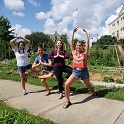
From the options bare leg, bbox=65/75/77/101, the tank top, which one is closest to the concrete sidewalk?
bare leg, bbox=65/75/77/101

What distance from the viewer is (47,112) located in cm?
489

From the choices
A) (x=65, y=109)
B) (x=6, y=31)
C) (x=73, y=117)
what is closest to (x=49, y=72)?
(x=65, y=109)

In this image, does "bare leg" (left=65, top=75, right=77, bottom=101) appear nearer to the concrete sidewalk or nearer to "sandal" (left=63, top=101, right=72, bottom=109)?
"sandal" (left=63, top=101, right=72, bottom=109)

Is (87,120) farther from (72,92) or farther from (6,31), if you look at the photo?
(6,31)

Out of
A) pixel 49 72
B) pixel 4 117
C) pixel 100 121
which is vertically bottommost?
pixel 100 121

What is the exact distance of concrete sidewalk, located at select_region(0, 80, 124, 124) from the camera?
4359 millimetres

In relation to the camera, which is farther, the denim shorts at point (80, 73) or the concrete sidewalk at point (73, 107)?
the denim shorts at point (80, 73)

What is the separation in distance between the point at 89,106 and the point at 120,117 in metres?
0.94

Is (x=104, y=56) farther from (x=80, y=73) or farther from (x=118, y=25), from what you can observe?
(x=118, y=25)

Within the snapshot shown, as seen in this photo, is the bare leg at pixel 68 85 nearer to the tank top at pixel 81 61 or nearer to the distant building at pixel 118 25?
the tank top at pixel 81 61

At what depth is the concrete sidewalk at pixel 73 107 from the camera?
4359 mm

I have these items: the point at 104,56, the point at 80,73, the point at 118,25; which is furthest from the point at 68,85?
the point at 118,25

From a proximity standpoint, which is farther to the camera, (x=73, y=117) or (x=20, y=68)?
(x=20, y=68)

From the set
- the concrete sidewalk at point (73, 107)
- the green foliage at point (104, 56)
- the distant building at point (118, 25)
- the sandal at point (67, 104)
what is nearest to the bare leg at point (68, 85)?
the sandal at point (67, 104)
